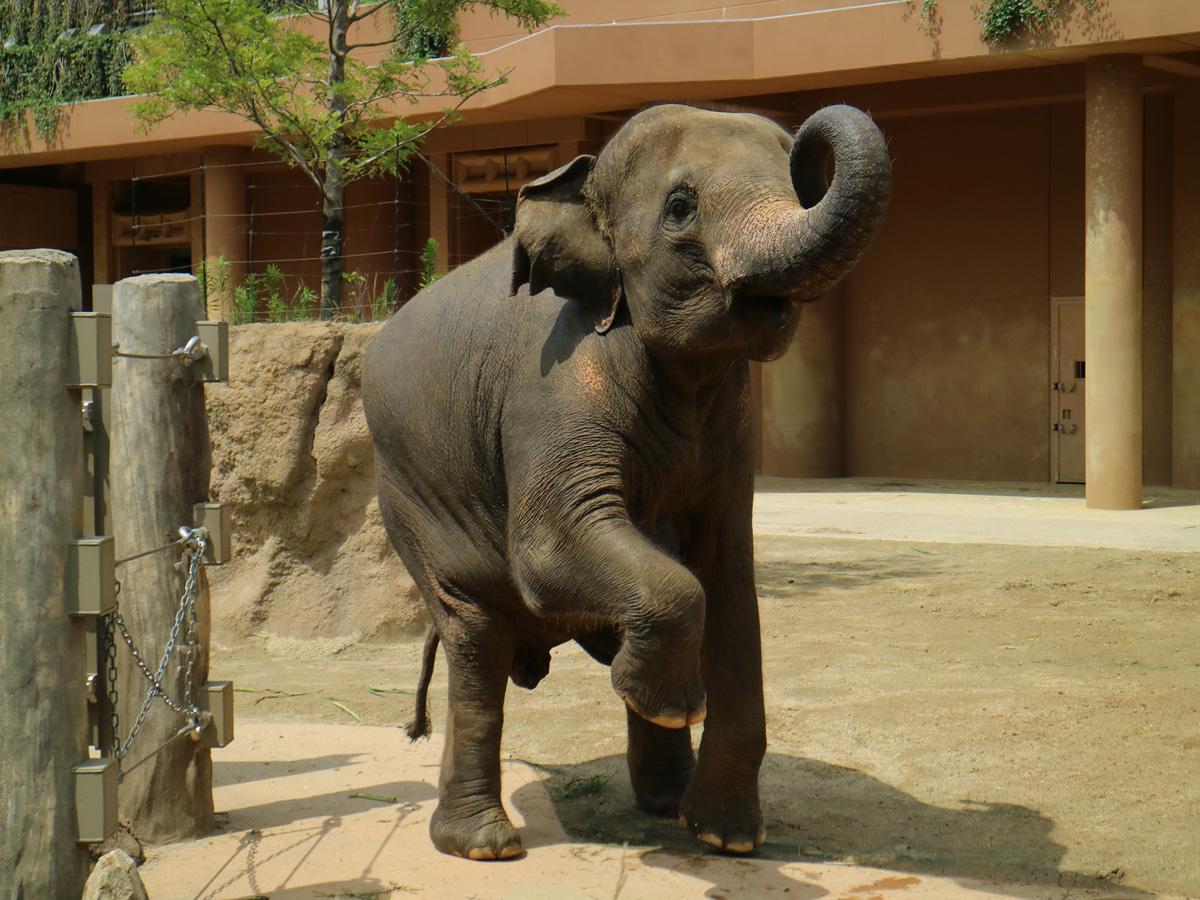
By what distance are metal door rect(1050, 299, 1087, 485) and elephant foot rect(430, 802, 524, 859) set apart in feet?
44.3

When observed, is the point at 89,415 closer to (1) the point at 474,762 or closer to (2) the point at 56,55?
(1) the point at 474,762

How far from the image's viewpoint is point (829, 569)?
10984 millimetres

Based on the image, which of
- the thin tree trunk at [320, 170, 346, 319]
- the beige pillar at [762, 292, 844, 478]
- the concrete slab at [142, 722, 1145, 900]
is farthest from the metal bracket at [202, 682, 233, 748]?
the beige pillar at [762, 292, 844, 478]

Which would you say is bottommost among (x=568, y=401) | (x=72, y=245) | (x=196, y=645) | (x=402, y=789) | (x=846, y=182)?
(x=402, y=789)

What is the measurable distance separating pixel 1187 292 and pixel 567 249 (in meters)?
13.2

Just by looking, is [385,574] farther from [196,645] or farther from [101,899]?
[101,899]

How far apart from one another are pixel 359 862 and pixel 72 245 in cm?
2102

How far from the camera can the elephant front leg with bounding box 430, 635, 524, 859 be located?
4.71m

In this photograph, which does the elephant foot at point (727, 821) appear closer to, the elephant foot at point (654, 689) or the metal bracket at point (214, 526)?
the elephant foot at point (654, 689)

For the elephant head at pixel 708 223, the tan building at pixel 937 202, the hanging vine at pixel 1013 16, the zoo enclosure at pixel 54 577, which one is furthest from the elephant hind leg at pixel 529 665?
the hanging vine at pixel 1013 16

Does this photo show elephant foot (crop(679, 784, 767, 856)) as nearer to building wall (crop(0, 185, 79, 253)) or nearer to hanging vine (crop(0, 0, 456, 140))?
hanging vine (crop(0, 0, 456, 140))

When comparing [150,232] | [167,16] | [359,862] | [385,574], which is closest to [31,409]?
[359,862]

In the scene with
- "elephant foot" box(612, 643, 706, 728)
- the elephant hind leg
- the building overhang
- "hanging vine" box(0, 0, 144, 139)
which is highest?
"hanging vine" box(0, 0, 144, 139)

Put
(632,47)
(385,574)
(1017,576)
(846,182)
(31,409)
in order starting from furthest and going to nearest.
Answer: (632,47), (1017,576), (385,574), (31,409), (846,182)
